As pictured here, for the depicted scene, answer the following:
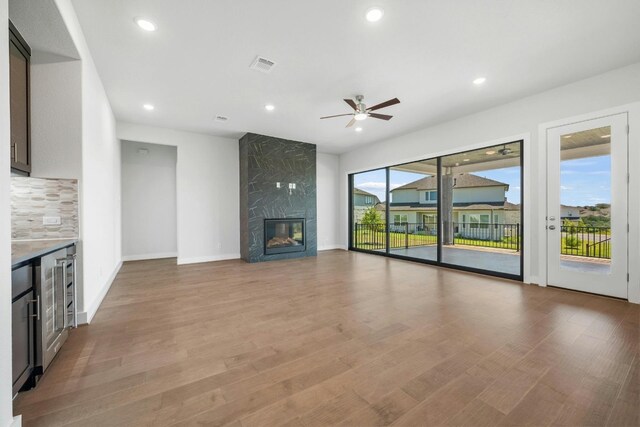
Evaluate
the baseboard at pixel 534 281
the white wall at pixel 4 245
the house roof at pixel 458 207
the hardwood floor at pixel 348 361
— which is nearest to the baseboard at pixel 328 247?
the house roof at pixel 458 207

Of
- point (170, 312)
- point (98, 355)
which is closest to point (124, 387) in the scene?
Result: point (98, 355)

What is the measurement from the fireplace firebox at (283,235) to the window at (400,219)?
2.55 metres

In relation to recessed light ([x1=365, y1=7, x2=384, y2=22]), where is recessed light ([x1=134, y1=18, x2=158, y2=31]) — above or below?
above

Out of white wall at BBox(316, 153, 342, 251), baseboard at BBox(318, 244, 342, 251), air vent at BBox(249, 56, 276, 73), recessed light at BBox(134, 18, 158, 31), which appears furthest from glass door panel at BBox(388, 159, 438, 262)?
recessed light at BBox(134, 18, 158, 31)

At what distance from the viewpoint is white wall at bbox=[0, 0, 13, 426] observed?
1.19 metres

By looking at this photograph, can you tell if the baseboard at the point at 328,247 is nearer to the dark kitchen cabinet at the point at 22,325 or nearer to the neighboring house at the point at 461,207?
the neighboring house at the point at 461,207

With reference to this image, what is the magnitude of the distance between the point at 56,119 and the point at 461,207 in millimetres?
7516

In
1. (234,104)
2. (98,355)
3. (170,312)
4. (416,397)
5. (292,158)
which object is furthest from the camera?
(292,158)

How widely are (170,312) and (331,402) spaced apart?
2324 millimetres

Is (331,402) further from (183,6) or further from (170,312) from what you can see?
→ (183,6)

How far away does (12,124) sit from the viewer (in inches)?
84.0

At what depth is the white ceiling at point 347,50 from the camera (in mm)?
2330

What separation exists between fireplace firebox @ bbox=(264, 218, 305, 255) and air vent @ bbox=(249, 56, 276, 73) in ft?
11.8

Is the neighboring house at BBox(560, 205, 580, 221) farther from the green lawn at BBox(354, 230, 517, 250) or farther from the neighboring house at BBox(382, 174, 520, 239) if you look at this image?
the green lawn at BBox(354, 230, 517, 250)
